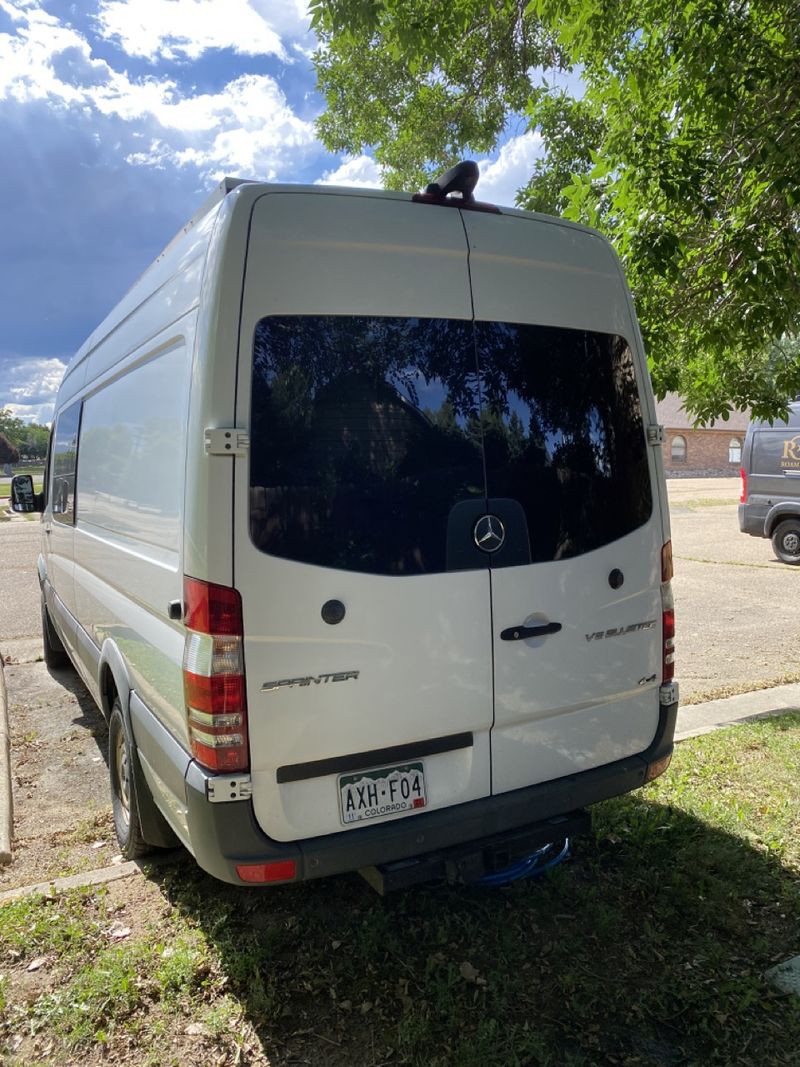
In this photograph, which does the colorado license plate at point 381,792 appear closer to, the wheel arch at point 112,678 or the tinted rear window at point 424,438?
the tinted rear window at point 424,438

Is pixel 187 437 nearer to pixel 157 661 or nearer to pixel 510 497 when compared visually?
pixel 157 661

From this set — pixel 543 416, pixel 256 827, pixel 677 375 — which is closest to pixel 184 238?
pixel 543 416

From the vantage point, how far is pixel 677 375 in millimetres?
5730

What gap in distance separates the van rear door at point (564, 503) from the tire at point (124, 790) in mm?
1608

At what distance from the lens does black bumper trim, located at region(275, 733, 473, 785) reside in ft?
8.03

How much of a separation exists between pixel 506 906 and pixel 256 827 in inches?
55.5

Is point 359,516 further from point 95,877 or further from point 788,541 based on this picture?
point 788,541

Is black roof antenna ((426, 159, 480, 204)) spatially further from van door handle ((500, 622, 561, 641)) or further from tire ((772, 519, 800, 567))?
tire ((772, 519, 800, 567))

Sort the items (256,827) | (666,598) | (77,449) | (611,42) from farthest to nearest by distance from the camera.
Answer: (611,42)
(77,449)
(666,598)
(256,827)

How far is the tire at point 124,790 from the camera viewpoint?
3.34 m

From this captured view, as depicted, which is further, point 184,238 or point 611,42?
point 611,42

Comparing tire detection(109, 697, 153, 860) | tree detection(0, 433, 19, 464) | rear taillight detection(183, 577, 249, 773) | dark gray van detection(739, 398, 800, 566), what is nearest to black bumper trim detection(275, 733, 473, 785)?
rear taillight detection(183, 577, 249, 773)

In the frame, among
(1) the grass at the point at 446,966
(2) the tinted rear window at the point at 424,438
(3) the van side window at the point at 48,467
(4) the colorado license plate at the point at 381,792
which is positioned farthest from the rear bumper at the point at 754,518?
(4) the colorado license plate at the point at 381,792

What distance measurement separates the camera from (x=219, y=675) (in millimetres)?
2361
